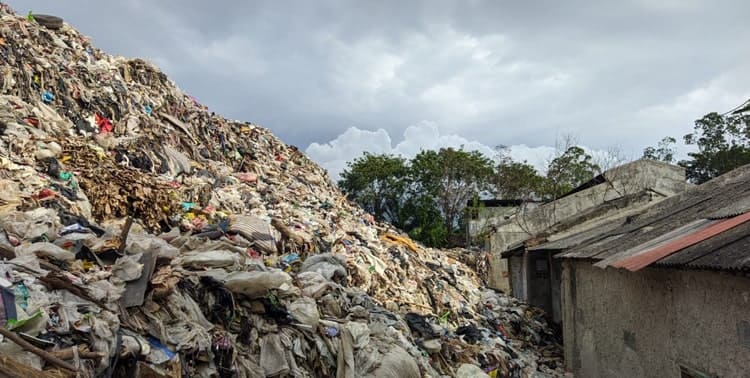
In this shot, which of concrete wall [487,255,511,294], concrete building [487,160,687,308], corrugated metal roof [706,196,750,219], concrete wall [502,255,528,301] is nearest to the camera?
corrugated metal roof [706,196,750,219]

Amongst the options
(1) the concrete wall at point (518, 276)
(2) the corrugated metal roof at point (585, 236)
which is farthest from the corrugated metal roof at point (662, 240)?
(1) the concrete wall at point (518, 276)

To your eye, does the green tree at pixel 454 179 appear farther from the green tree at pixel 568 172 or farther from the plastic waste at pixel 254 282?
the plastic waste at pixel 254 282

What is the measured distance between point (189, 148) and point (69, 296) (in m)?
7.65

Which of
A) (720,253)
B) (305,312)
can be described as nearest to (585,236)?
(720,253)

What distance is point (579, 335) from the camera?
7.38 metres

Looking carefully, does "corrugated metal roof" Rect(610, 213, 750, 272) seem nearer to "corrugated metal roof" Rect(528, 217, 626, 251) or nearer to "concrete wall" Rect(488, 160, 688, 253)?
"corrugated metal roof" Rect(528, 217, 626, 251)

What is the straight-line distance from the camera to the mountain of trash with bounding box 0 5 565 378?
370cm

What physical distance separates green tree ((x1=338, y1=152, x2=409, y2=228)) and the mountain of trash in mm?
13320

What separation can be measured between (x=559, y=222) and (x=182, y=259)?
9.66m

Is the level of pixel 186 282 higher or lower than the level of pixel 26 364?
higher

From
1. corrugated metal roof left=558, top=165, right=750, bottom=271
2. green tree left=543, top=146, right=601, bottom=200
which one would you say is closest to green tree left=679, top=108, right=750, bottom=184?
green tree left=543, top=146, right=601, bottom=200

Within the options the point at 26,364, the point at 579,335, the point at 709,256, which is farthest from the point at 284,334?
the point at 579,335

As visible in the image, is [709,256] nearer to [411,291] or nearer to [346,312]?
[346,312]

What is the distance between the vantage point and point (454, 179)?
25.7m
